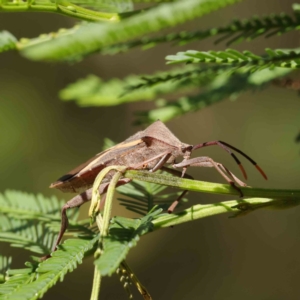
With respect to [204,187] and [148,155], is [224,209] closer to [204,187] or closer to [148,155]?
[204,187]

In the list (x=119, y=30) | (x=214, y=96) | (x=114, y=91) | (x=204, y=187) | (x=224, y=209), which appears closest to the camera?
(x=204, y=187)

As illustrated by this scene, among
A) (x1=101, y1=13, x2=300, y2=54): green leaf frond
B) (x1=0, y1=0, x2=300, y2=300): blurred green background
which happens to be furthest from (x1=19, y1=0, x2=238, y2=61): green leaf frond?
(x1=0, y1=0, x2=300, y2=300): blurred green background

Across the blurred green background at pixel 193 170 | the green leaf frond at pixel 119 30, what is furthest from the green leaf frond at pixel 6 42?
the blurred green background at pixel 193 170

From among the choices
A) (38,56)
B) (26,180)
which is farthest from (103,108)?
(38,56)

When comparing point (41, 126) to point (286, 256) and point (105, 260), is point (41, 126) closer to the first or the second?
point (286, 256)

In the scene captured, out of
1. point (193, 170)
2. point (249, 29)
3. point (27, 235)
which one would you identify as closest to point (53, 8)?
point (249, 29)

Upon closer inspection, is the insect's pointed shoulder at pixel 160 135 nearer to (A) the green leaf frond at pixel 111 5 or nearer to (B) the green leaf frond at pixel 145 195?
(B) the green leaf frond at pixel 145 195

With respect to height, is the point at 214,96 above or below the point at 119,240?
above
